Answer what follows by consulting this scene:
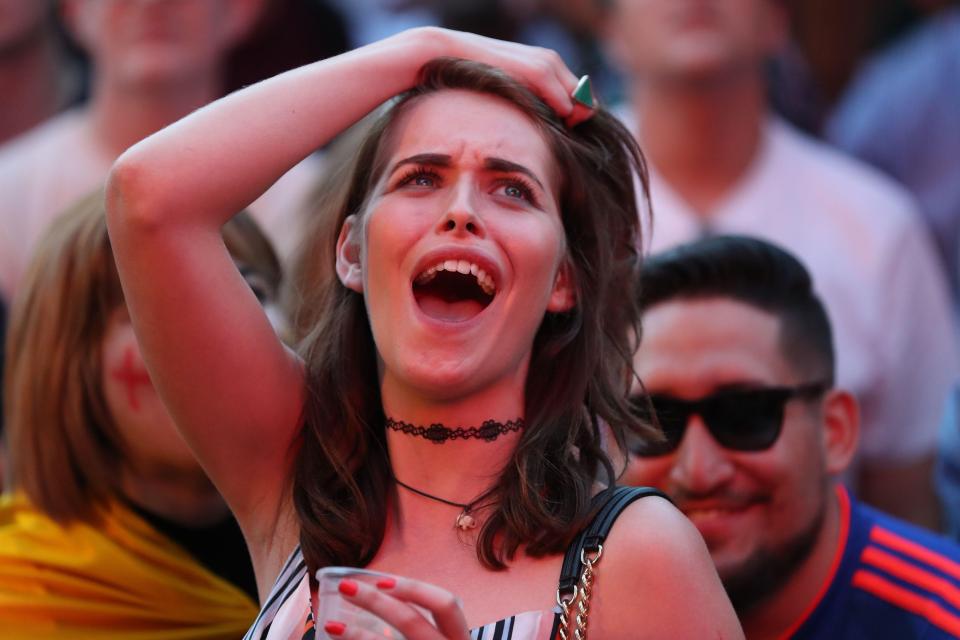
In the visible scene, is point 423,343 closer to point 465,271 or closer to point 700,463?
point 465,271

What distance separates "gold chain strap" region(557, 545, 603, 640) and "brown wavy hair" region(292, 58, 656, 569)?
0.23 ft

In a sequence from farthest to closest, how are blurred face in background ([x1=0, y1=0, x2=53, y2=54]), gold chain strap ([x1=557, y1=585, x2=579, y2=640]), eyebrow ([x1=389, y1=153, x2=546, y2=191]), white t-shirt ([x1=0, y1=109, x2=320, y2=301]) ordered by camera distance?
blurred face in background ([x1=0, y1=0, x2=53, y2=54])
white t-shirt ([x1=0, y1=109, x2=320, y2=301])
eyebrow ([x1=389, y1=153, x2=546, y2=191])
gold chain strap ([x1=557, y1=585, x2=579, y2=640])

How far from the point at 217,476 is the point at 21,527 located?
94 centimetres

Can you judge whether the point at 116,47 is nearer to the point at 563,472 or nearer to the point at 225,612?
the point at 225,612

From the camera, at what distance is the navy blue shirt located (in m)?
3.21

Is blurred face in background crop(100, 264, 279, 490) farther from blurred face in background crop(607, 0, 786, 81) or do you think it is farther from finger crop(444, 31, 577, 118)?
blurred face in background crop(607, 0, 786, 81)

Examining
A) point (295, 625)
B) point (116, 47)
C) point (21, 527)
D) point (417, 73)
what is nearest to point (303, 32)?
point (116, 47)

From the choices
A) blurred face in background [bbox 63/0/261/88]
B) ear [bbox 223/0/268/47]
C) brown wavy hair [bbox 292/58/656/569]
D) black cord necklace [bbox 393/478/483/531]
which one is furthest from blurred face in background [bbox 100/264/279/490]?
ear [bbox 223/0/268/47]

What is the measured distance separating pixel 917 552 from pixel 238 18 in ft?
9.83

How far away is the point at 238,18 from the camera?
5.35 meters

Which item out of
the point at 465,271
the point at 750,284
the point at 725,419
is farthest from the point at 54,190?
the point at 465,271

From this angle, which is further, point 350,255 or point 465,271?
point 350,255

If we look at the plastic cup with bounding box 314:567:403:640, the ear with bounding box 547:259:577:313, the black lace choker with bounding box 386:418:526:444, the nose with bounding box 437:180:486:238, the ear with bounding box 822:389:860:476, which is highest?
the nose with bounding box 437:180:486:238

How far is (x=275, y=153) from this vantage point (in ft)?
8.75
